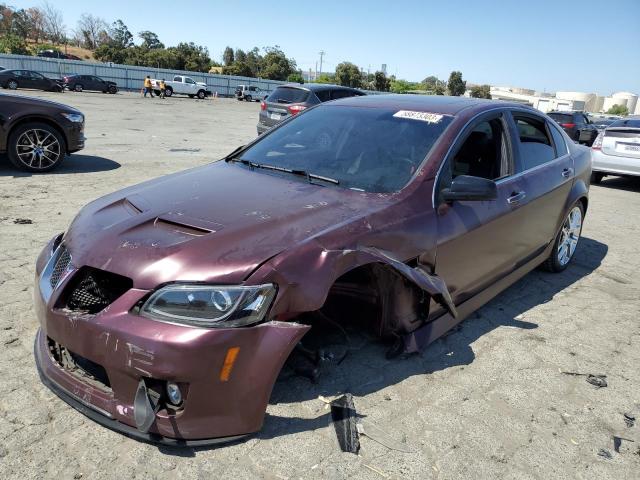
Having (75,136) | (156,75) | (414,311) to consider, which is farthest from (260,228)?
(156,75)

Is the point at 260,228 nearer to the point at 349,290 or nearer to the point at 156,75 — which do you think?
the point at 349,290

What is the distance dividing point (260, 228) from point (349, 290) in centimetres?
81

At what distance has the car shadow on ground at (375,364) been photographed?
2600 millimetres

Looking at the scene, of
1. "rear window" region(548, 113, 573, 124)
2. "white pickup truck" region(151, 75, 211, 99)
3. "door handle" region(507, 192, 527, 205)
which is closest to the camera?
"door handle" region(507, 192, 527, 205)

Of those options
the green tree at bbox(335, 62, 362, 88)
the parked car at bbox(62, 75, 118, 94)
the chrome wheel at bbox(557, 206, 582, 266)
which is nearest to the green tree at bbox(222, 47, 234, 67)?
the green tree at bbox(335, 62, 362, 88)

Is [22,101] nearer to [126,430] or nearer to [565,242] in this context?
[126,430]

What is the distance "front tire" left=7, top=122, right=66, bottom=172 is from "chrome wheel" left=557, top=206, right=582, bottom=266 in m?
7.31

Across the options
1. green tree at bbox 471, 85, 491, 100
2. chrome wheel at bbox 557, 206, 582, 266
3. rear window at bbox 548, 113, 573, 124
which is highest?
green tree at bbox 471, 85, 491, 100

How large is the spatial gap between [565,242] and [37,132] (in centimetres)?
750

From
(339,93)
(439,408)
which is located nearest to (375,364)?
(439,408)

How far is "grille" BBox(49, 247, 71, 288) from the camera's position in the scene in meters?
2.59

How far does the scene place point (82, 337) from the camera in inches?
89.7

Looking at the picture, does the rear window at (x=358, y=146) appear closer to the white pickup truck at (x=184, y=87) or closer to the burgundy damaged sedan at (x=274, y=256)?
the burgundy damaged sedan at (x=274, y=256)

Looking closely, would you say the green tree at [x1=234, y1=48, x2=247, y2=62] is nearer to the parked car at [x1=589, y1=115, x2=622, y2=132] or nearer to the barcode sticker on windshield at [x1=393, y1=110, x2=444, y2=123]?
the parked car at [x1=589, y1=115, x2=622, y2=132]
